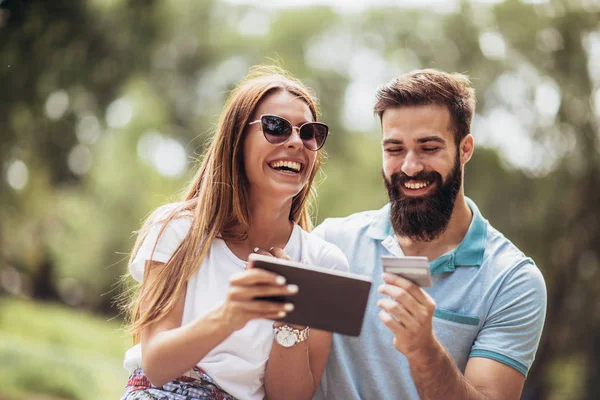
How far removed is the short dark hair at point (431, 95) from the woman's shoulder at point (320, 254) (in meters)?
0.78

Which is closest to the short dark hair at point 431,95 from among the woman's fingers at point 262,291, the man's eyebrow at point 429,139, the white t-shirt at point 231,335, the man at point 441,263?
the man at point 441,263

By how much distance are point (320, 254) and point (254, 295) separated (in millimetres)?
878

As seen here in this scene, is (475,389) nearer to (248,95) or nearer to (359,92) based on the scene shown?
(248,95)

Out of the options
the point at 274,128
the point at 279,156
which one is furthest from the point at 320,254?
the point at 274,128

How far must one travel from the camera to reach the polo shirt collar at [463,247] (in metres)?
3.22

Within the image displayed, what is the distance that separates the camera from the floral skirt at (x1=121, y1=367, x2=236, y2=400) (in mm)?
2549

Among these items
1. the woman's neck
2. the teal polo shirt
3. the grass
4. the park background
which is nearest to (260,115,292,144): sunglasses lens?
the woman's neck

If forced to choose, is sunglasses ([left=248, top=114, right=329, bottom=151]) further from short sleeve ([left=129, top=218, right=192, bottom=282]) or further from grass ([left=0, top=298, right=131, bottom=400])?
grass ([left=0, top=298, right=131, bottom=400])

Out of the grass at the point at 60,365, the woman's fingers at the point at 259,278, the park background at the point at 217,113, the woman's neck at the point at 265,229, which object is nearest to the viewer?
the woman's fingers at the point at 259,278

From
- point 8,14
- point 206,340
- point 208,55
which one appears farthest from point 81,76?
point 206,340

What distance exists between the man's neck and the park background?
7169 millimetres

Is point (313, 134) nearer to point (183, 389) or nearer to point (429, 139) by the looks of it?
point (429, 139)

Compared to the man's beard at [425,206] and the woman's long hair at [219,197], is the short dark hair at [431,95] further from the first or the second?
the woman's long hair at [219,197]

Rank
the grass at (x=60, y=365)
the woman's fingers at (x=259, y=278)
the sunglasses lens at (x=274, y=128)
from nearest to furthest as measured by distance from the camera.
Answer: the woman's fingers at (x=259, y=278) → the sunglasses lens at (x=274, y=128) → the grass at (x=60, y=365)
